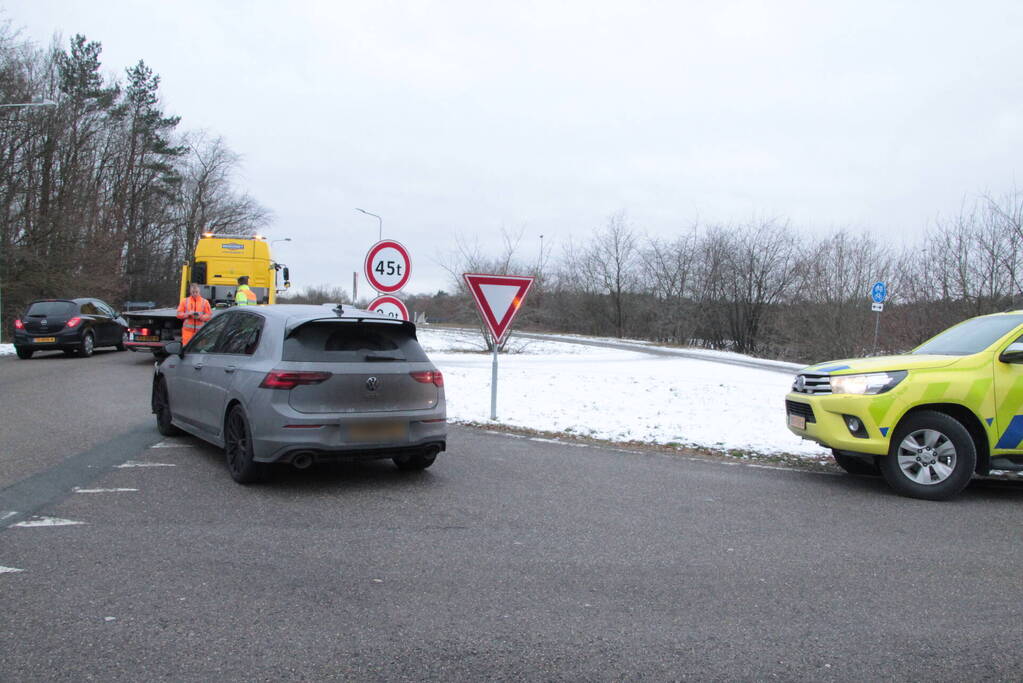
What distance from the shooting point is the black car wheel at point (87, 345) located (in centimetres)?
1927

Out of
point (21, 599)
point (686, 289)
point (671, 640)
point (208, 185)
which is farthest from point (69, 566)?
point (208, 185)

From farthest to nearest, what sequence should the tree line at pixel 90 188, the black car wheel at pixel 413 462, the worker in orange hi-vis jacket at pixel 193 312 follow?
the tree line at pixel 90 188
the worker in orange hi-vis jacket at pixel 193 312
the black car wheel at pixel 413 462

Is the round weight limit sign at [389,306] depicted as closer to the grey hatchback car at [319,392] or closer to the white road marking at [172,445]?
the white road marking at [172,445]

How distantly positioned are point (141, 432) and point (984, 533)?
849 cm

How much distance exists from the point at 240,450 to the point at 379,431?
3.93ft

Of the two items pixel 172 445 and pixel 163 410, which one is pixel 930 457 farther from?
pixel 163 410

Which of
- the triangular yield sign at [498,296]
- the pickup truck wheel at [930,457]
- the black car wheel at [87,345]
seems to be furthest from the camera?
the black car wheel at [87,345]

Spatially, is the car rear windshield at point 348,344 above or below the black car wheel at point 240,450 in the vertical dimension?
above

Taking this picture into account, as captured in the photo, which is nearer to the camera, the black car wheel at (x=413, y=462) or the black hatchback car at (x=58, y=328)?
the black car wheel at (x=413, y=462)

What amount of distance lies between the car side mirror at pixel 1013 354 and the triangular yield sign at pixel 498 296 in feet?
18.5

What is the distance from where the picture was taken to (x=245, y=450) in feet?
19.8

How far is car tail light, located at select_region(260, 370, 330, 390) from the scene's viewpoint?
5879 millimetres

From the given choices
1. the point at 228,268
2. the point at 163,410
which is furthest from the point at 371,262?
the point at 228,268

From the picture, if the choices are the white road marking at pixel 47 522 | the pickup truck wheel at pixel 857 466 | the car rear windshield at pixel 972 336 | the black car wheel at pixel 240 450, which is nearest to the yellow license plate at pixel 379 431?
the black car wheel at pixel 240 450
